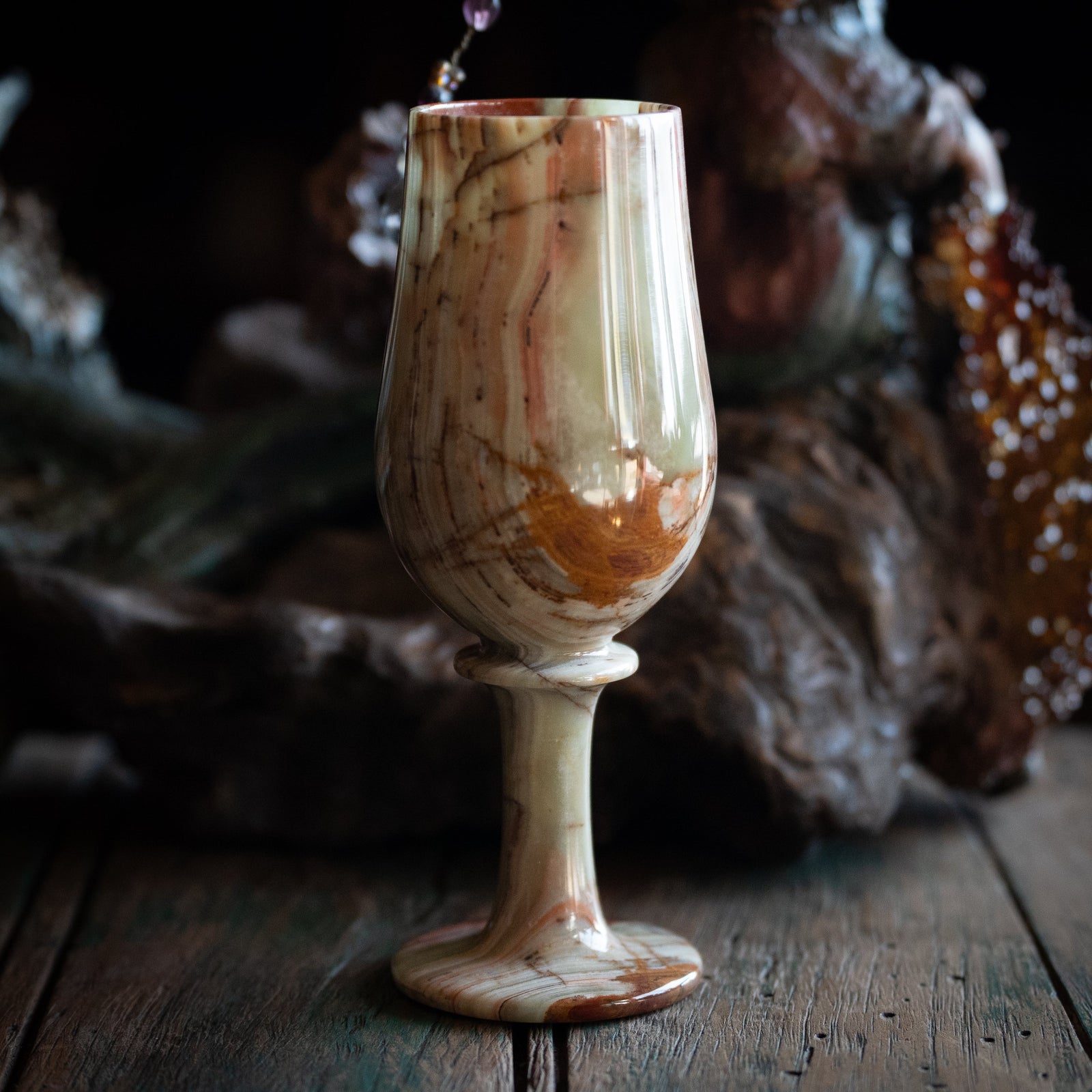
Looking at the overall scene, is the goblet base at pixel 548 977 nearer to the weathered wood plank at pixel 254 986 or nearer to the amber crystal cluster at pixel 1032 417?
the weathered wood plank at pixel 254 986

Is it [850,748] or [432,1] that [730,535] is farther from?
[432,1]

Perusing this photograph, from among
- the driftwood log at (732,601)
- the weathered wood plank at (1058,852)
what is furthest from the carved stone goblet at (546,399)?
the weathered wood plank at (1058,852)

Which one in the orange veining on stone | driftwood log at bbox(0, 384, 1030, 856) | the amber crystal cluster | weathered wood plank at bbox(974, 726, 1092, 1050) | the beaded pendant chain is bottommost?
weathered wood plank at bbox(974, 726, 1092, 1050)

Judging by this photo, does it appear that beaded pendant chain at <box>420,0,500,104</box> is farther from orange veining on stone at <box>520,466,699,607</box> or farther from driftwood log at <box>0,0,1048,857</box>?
orange veining on stone at <box>520,466,699,607</box>

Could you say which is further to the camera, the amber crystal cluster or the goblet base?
the amber crystal cluster

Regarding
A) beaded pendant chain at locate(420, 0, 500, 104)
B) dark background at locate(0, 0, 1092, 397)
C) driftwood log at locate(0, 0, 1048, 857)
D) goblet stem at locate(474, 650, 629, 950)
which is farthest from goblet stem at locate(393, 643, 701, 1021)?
dark background at locate(0, 0, 1092, 397)

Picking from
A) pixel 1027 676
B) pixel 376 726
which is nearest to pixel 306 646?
pixel 376 726

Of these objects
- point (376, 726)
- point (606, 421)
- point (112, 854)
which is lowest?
point (112, 854)

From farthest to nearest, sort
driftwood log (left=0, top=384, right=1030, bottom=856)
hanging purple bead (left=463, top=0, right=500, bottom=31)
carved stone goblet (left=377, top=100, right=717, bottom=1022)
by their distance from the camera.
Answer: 1. driftwood log (left=0, top=384, right=1030, bottom=856)
2. hanging purple bead (left=463, top=0, right=500, bottom=31)
3. carved stone goblet (left=377, top=100, right=717, bottom=1022)

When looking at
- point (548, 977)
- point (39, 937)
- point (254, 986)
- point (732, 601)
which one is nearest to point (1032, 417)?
point (732, 601)
